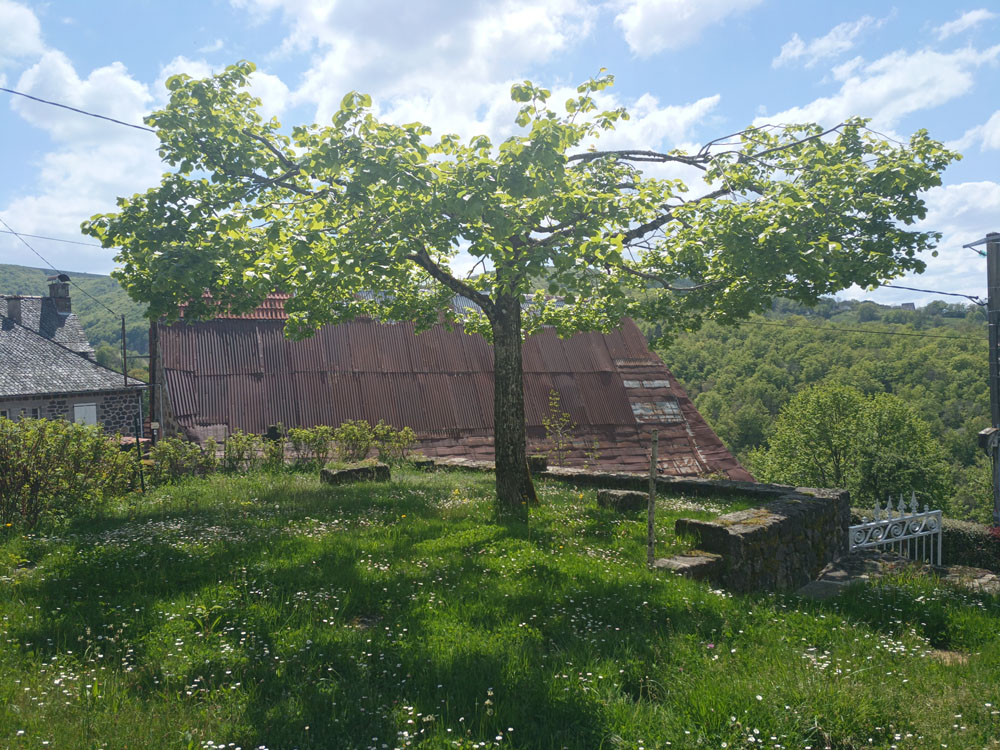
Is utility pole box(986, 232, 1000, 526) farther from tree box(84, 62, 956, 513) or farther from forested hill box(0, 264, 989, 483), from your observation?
forested hill box(0, 264, 989, 483)

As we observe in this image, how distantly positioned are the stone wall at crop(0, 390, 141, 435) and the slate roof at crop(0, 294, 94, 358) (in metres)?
4.26

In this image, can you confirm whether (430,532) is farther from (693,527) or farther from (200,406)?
(200,406)

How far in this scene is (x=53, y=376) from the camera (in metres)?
28.4

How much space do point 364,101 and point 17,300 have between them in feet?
110

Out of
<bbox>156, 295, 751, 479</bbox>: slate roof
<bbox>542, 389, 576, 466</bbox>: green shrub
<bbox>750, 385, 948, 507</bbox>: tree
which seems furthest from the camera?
<bbox>750, 385, 948, 507</bbox>: tree

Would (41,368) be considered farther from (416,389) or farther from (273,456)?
(273,456)

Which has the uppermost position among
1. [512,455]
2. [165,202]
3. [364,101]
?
[364,101]

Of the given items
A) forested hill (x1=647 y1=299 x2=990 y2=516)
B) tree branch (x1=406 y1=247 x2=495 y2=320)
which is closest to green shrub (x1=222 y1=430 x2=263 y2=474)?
tree branch (x1=406 y1=247 x2=495 y2=320)

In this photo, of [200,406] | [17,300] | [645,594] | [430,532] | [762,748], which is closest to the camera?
[762,748]

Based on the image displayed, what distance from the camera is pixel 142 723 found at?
139 inches

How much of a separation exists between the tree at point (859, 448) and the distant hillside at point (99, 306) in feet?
207

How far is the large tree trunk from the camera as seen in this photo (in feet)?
31.6

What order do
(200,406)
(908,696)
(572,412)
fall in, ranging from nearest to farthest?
(908,696)
(200,406)
(572,412)

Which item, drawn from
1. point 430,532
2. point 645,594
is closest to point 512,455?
point 430,532
